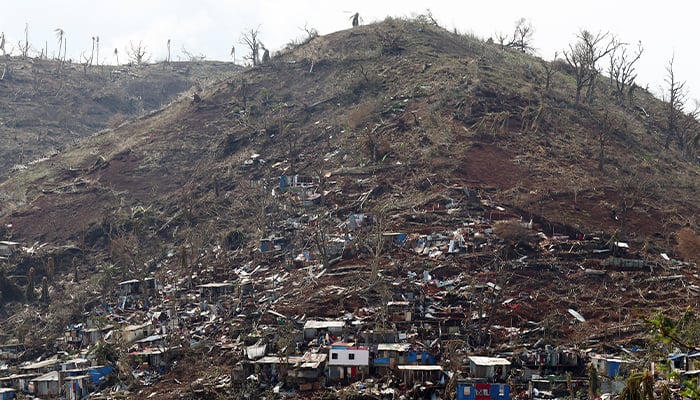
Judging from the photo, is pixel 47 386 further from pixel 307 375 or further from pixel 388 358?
pixel 388 358

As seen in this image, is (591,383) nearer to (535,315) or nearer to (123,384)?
(535,315)

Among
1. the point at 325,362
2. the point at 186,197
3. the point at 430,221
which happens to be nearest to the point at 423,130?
the point at 430,221

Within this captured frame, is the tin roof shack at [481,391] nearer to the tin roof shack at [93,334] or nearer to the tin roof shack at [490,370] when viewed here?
the tin roof shack at [490,370]

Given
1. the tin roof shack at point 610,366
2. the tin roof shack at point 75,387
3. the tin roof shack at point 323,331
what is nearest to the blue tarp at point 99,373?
the tin roof shack at point 75,387

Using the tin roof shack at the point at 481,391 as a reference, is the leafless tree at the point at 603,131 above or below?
above

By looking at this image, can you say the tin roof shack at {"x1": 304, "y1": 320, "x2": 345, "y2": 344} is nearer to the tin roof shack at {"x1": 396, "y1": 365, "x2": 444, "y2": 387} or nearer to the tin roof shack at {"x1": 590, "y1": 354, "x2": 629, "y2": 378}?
the tin roof shack at {"x1": 396, "y1": 365, "x2": 444, "y2": 387}

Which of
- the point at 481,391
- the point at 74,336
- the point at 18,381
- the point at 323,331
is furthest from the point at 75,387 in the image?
the point at 481,391
